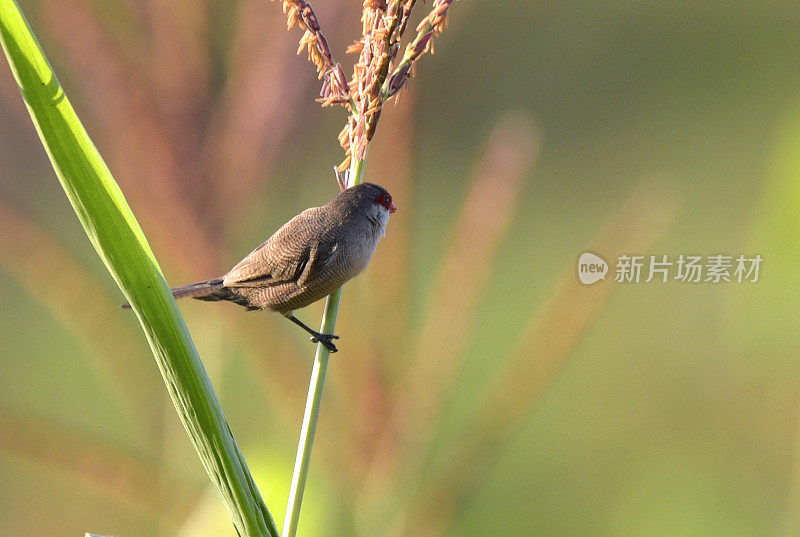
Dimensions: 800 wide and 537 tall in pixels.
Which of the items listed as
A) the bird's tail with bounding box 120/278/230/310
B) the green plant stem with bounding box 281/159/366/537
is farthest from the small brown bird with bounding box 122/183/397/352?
the green plant stem with bounding box 281/159/366/537

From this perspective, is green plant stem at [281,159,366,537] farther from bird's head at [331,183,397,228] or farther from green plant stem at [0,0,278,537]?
bird's head at [331,183,397,228]

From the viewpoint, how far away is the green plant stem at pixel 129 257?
0.25 metres

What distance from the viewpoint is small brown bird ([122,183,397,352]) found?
0.45 m

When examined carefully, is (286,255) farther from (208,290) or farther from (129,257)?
(129,257)

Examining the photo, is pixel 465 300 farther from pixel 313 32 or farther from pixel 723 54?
pixel 723 54

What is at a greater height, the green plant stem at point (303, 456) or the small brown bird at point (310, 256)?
the small brown bird at point (310, 256)

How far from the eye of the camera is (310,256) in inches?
18.0

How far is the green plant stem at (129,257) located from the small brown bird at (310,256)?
0.16m

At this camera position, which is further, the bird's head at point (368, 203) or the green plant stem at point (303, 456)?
the bird's head at point (368, 203)

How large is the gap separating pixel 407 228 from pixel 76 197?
0.38 meters

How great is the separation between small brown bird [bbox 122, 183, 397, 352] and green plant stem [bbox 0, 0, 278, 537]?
0.16 metres

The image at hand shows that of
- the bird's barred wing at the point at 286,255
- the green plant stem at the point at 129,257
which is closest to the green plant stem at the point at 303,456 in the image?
the green plant stem at the point at 129,257

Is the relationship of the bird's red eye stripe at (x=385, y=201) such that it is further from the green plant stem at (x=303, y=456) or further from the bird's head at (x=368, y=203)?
the green plant stem at (x=303, y=456)

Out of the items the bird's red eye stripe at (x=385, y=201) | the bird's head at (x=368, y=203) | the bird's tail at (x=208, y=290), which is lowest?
the bird's tail at (x=208, y=290)
